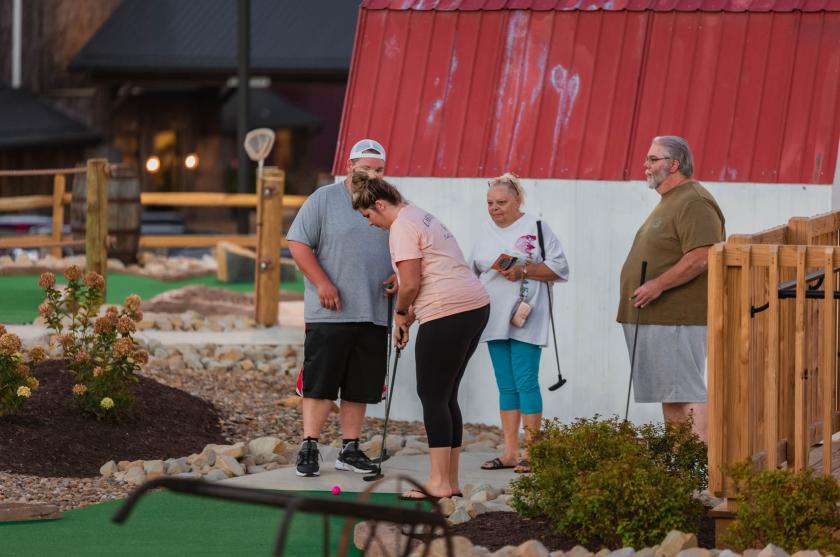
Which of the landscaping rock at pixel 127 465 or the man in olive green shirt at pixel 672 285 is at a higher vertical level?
the man in olive green shirt at pixel 672 285

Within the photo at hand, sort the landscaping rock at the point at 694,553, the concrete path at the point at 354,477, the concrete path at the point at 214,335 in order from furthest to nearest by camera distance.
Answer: the concrete path at the point at 214,335, the concrete path at the point at 354,477, the landscaping rock at the point at 694,553

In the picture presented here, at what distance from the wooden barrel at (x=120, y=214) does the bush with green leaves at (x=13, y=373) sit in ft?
35.1

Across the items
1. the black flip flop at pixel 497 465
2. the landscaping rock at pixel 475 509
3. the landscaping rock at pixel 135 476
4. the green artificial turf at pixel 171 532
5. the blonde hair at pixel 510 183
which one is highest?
the blonde hair at pixel 510 183

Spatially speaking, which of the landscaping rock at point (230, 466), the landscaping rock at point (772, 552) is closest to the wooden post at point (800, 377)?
the landscaping rock at point (772, 552)

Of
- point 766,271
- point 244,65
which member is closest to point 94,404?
point 766,271

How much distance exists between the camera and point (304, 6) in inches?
1099

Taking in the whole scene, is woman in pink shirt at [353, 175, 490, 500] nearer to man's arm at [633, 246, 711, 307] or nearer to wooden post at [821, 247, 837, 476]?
man's arm at [633, 246, 711, 307]

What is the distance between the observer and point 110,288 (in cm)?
1706

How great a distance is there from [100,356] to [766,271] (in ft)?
12.6

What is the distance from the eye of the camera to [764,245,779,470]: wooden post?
19.9ft

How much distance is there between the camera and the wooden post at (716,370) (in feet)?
20.2

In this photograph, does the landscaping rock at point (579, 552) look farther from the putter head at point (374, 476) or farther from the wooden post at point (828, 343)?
the putter head at point (374, 476)

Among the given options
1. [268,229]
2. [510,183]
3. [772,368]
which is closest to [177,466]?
[510,183]

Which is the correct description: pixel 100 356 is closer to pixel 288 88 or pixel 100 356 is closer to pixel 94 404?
pixel 94 404
